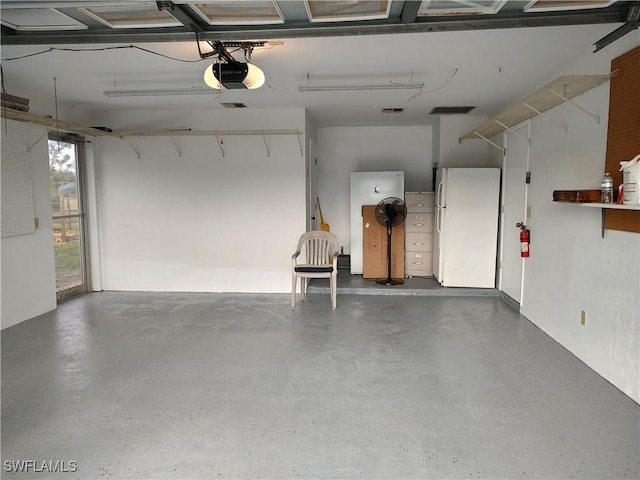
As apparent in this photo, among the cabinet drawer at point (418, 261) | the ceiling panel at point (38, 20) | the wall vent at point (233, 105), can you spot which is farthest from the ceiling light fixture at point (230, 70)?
the cabinet drawer at point (418, 261)

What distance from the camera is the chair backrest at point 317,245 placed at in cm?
518

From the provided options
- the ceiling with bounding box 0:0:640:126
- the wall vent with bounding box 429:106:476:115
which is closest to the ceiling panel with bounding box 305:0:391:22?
the ceiling with bounding box 0:0:640:126

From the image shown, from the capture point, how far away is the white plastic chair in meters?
4.70

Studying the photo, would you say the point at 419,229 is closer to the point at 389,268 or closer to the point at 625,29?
the point at 389,268

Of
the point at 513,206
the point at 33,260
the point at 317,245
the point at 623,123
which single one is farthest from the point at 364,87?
the point at 33,260

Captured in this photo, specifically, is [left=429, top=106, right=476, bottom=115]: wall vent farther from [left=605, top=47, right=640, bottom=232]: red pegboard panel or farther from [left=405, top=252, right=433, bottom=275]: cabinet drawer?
[left=605, top=47, right=640, bottom=232]: red pegboard panel

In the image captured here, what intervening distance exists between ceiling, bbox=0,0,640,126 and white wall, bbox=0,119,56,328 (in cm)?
64

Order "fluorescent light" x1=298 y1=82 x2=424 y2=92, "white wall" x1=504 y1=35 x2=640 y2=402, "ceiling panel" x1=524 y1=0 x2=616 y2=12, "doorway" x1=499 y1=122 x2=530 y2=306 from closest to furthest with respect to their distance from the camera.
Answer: "ceiling panel" x1=524 y1=0 x2=616 y2=12 < "white wall" x1=504 y1=35 x2=640 y2=402 < "fluorescent light" x1=298 y1=82 x2=424 y2=92 < "doorway" x1=499 y1=122 x2=530 y2=306

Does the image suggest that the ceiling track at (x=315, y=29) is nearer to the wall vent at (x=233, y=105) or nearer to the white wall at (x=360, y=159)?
the wall vent at (x=233, y=105)

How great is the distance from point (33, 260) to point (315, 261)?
337 centimetres

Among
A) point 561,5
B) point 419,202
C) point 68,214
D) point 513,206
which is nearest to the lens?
point 561,5

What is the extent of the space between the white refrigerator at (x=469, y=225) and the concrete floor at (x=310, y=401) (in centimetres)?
120

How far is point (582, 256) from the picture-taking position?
10.5 ft

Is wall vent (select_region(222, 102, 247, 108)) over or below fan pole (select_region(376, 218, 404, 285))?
over
